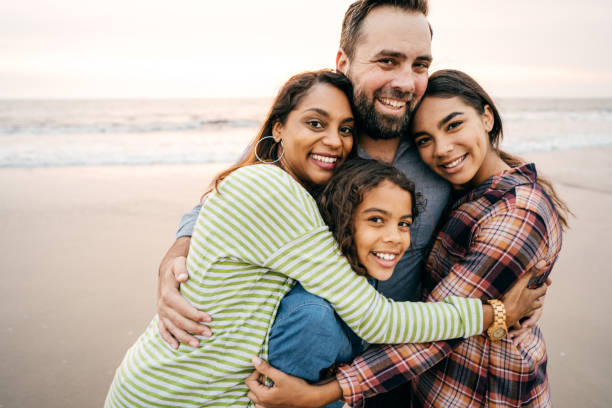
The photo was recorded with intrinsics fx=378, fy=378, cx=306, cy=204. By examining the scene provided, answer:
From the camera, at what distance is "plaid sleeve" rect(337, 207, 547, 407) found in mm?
1552

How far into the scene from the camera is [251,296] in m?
1.52

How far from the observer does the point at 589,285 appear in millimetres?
4281

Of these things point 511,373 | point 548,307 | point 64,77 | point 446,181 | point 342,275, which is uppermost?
point 446,181

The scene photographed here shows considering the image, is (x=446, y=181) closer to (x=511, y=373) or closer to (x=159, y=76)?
(x=511, y=373)

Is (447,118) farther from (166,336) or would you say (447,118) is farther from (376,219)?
(166,336)

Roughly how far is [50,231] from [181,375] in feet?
16.1

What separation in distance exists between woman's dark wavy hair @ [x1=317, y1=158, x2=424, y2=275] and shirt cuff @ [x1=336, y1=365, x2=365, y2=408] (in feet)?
1.42

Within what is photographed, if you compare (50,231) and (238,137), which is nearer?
(50,231)

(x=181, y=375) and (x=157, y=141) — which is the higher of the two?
(x=181, y=375)

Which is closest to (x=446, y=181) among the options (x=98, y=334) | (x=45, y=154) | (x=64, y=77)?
(x=98, y=334)

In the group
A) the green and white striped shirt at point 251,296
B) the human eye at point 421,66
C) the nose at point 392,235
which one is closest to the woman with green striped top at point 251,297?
the green and white striped shirt at point 251,296

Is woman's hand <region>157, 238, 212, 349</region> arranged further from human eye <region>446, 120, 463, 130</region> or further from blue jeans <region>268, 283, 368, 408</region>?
human eye <region>446, 120, 463, 130</region>

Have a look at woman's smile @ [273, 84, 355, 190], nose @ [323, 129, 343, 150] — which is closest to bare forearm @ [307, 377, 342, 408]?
woman's smile @ [273, 84, 355, 190]

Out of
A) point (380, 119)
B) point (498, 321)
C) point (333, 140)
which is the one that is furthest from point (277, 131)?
point (498, 321)
